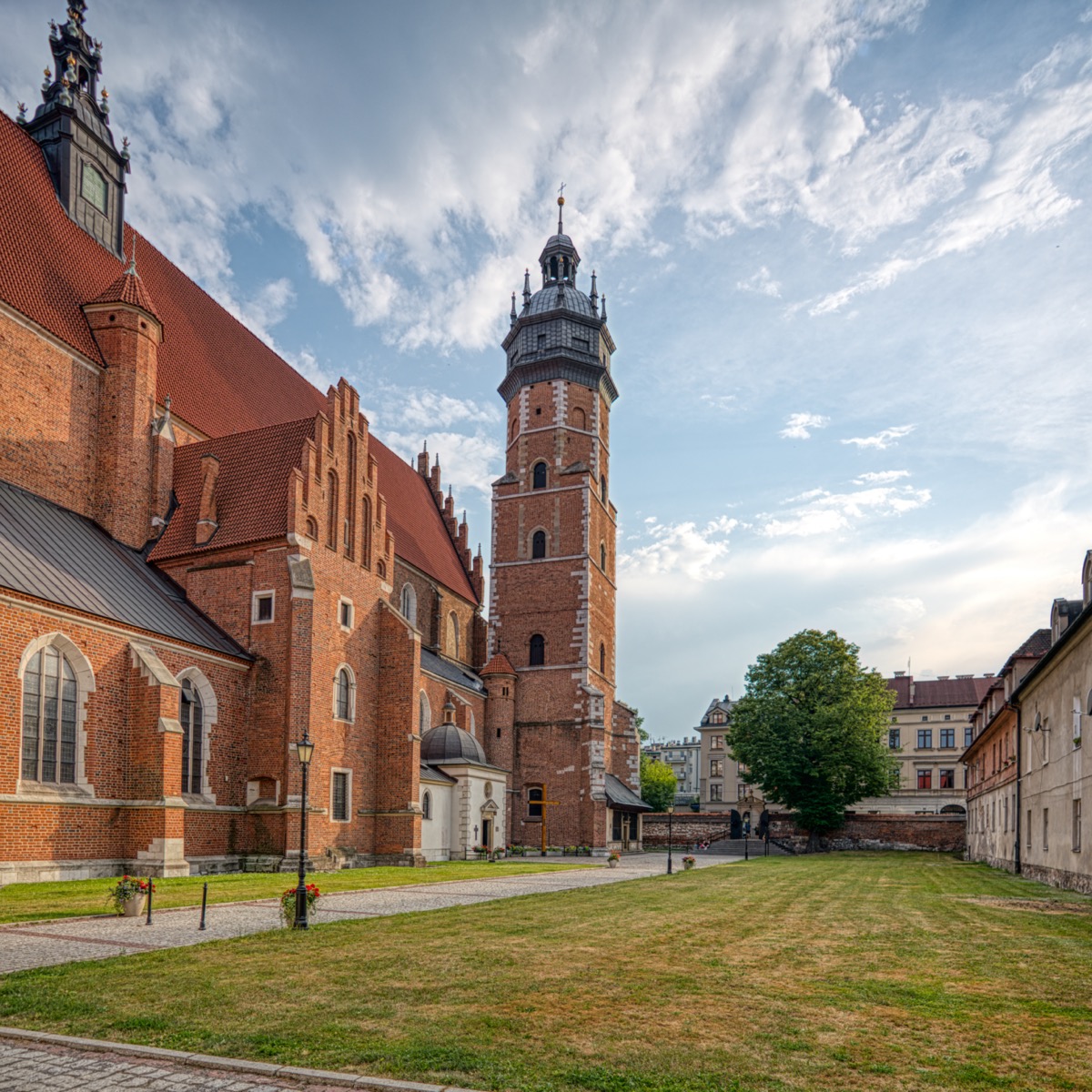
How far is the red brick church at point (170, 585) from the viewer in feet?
69.5

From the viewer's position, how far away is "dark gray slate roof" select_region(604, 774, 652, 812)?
45.7 m

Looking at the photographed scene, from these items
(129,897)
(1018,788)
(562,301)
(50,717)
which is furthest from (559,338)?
(129,897)

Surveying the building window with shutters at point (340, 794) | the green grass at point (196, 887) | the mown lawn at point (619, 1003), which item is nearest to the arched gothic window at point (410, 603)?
the building window with shutters at point (340, 794)

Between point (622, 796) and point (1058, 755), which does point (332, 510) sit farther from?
point (622, 796)

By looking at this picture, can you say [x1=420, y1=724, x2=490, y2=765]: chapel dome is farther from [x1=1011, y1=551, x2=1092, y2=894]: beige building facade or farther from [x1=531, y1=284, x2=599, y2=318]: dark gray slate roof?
[x1=531, y1=284, x2=599, y2=318]: dark gray slate roof

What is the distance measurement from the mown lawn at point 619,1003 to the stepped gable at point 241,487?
604 inches

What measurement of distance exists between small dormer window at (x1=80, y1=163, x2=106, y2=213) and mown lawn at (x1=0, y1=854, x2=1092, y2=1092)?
Result: 86.3 feet

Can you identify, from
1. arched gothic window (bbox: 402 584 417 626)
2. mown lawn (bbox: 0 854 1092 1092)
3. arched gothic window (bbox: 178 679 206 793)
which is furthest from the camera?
arched gothic window (bbox: 402 584 417 626)

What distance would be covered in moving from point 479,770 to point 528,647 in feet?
36.8

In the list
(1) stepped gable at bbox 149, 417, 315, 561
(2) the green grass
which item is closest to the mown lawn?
(2) the green grass

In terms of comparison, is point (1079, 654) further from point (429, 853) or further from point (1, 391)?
point (1, 391)

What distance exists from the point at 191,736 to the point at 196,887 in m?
6.23

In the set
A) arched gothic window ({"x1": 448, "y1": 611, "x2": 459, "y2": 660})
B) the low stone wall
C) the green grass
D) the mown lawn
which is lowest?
the low stone wall

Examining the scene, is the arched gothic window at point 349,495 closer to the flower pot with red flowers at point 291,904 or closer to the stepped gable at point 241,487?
the stepped gable at point 241,487
